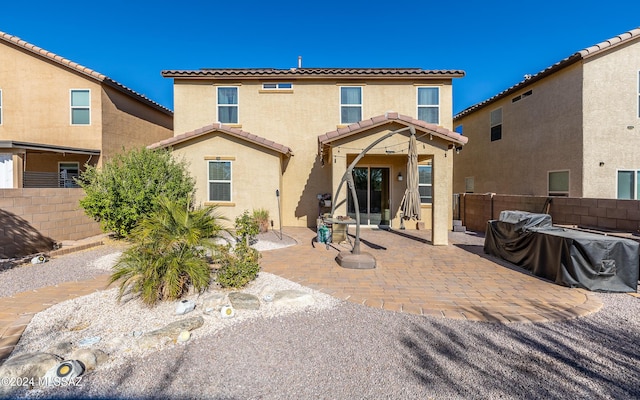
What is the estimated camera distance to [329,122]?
1307 cm

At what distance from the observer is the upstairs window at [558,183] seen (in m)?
11.6

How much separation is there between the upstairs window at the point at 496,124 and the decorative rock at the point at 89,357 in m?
18.8

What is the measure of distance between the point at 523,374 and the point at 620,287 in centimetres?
430

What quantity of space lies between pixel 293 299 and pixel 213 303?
128 centimetres

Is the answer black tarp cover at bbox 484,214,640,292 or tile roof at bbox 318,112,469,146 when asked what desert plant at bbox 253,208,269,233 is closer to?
tile roof at bbox 318,112,469,146

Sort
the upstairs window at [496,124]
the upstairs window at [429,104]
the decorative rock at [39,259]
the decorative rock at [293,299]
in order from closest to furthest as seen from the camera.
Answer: the decorative rock at [293,299], the decorative rock at [39,259], the upstairs window at [429,104], the upstairs window at [496,124]

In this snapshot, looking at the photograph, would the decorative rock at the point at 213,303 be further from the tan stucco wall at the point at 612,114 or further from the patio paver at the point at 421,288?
the tan stucco wall at the point at 612,114

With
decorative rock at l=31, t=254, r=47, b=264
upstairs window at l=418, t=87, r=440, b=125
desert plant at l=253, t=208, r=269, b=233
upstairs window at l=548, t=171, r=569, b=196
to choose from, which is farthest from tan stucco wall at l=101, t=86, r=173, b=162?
upstairs window at l=548, t=171, r=569, b=196

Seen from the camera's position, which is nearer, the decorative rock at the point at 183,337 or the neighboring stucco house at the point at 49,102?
the decorative rock at the point at 183,337

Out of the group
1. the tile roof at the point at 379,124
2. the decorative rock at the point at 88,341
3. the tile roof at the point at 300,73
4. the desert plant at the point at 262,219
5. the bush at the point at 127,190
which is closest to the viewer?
the decorative rock at the point at 88,341

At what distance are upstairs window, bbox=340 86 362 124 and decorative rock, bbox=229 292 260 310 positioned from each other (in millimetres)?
10306

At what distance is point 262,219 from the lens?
36.3 ft

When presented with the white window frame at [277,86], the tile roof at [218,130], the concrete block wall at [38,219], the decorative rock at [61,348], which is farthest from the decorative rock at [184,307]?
the white window frame at [277,86]

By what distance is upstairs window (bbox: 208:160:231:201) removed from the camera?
11.9 meters
